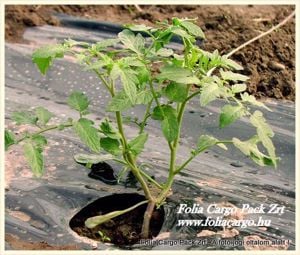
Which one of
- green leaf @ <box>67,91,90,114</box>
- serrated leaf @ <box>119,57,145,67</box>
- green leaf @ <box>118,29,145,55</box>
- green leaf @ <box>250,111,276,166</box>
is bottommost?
green leaf @ <box>67,91,90,114</box>

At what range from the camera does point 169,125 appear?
1.87 meters

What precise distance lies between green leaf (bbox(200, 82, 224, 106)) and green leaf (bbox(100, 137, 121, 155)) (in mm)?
374

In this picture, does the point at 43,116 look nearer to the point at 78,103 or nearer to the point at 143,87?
the point at 78,103

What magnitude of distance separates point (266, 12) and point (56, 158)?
1959 millimetres

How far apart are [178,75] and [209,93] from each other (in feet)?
0.40

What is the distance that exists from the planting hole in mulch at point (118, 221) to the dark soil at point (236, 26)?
1.12 meters

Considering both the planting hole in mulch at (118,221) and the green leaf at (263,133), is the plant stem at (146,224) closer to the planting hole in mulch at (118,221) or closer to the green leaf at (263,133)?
the planting hole in mulch at (118,221)

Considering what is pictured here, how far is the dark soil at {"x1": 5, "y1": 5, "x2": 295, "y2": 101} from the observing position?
3172mm

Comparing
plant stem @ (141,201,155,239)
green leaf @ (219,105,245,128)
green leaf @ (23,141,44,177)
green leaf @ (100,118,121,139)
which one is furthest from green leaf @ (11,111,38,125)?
green leaf @ (219,105,245,128)

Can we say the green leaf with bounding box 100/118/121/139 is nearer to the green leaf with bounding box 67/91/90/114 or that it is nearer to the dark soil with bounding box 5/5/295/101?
the green leaf with bounding box 67/91/90/114

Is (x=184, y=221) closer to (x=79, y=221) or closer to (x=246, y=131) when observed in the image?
(x=79, y=221)

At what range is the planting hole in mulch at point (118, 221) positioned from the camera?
212 centimetres

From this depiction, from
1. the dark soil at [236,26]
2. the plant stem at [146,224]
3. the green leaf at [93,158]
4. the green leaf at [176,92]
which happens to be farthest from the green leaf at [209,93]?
the dark soil at [236,26]

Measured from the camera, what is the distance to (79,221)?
2.19 m
